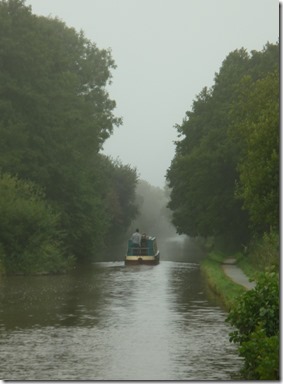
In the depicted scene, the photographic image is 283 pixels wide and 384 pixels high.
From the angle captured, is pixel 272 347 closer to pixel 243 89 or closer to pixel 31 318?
pixel 31 318

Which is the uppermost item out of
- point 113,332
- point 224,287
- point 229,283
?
point 229,283

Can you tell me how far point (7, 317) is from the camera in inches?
1056

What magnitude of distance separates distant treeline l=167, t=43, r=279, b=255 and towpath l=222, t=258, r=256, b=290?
2.65 meters

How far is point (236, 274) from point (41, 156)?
1861 centimetres

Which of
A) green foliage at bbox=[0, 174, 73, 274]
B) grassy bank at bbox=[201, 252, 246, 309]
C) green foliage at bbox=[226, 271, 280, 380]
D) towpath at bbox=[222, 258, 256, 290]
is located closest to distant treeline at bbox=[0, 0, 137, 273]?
green foliage at bbox=[0, 174, 73, 274]

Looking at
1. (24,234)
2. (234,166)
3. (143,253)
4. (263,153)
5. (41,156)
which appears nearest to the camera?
(263,153)

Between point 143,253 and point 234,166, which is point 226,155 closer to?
point 234,166

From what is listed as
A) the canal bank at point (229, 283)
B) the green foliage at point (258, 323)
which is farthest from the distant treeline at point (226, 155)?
the green foliage at point (258, 323)

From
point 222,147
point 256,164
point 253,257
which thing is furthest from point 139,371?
point 222,147

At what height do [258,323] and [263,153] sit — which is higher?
[263,153]

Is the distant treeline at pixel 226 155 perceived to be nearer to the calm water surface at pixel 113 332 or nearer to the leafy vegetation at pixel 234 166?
the leafy vegetation at pixel 234 166

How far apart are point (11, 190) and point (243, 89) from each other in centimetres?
1596

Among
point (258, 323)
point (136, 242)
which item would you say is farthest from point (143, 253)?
point (258, 323)

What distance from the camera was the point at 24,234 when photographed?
48469 mm
